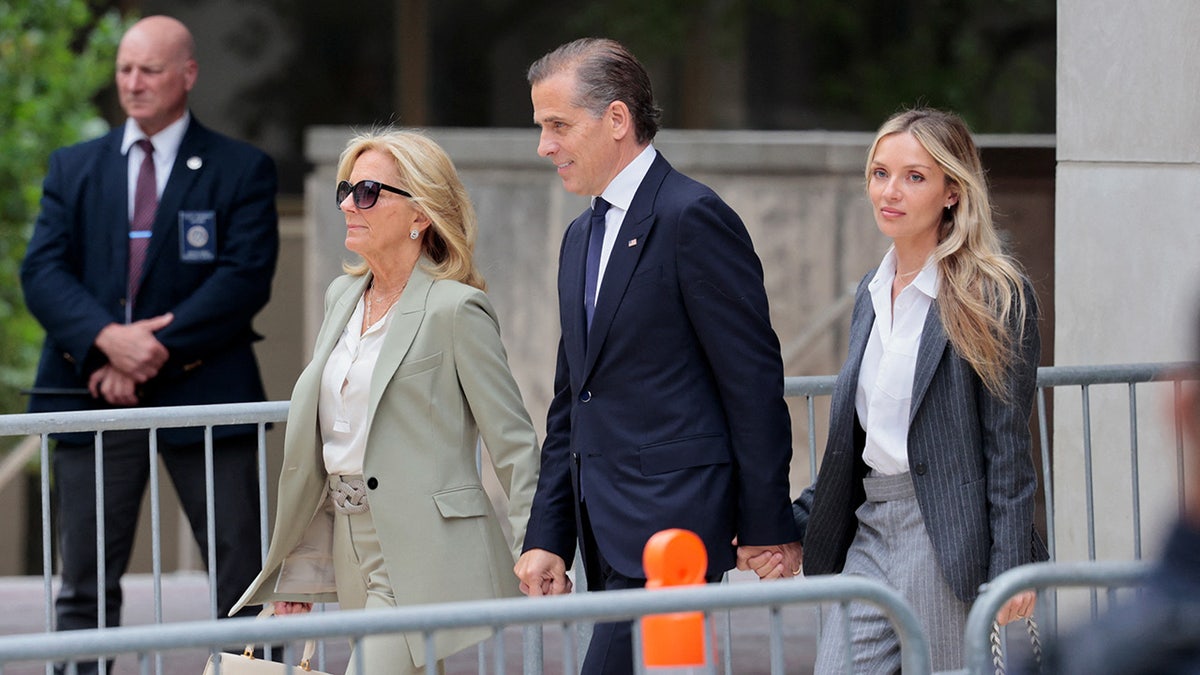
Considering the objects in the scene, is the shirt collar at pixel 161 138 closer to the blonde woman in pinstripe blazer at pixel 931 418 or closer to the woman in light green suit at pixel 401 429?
the woman in light green suit at pixel 401 429

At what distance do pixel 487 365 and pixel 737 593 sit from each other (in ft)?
4.97

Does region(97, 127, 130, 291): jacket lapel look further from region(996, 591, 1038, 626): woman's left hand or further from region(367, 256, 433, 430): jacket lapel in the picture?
region(996, 591, 1038, 626): woman's left hand

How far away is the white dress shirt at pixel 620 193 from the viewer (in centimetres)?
402

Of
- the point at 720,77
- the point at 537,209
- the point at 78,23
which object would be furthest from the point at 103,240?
the point at 720,77

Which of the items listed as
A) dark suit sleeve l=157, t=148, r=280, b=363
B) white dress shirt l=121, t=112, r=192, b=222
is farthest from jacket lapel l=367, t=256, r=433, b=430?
white dress shirt l=121, t=112, r=192, b=222

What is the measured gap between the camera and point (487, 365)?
170 inches

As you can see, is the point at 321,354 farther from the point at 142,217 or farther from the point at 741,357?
the point at 142,217

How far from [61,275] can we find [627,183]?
105 inches

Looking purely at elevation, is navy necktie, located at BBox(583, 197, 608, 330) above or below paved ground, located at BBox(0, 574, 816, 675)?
above

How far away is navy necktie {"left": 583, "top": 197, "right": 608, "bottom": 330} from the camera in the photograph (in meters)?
4.06

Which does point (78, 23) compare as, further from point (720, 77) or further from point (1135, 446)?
point (1135, 446)

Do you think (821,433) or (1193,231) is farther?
(821,433)

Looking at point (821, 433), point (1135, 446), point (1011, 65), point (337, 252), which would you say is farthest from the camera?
point (1011, 65)

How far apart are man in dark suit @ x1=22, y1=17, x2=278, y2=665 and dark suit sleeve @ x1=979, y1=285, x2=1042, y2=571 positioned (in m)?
2.69
